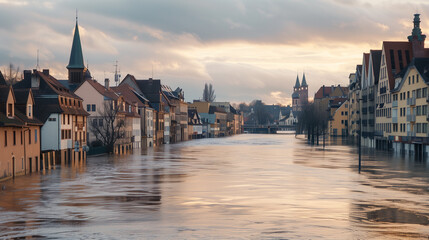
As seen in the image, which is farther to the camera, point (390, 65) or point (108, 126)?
point (390, 65)

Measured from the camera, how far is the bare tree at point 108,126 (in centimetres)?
11927

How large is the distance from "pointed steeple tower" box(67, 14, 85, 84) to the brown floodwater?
75.3 m

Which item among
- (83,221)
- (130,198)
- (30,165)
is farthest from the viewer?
(30,165)

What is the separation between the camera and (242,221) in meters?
34.4

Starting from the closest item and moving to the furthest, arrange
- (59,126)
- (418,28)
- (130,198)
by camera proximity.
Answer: (130,198) → (59,126) → (418,28)

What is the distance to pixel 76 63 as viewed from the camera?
141 metres

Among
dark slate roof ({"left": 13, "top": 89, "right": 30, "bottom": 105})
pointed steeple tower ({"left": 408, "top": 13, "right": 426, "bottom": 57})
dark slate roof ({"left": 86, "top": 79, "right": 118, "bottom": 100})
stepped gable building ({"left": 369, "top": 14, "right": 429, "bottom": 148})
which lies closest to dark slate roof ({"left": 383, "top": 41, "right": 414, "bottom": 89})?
stepped gable building ({"left": 369, "top": 14, "right": 429, "bottom": 148})

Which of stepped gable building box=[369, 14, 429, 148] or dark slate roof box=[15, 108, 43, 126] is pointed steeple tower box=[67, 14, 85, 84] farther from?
dark slate roof box=[15, 108, 43, 126]

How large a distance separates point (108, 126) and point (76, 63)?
2696cm

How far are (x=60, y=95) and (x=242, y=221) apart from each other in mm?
59163

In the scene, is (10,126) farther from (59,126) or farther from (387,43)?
(387,43)

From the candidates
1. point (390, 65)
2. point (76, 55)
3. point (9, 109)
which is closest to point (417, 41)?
point (390, 65)

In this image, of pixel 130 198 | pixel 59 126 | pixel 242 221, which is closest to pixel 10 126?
pixel 130 198

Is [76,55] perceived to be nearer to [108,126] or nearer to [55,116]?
[108,126]
